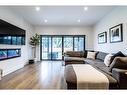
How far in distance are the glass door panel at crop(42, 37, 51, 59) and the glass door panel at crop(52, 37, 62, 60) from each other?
1.00 feet

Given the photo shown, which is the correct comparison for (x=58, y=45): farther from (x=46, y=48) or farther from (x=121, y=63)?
(x=121, y=63)

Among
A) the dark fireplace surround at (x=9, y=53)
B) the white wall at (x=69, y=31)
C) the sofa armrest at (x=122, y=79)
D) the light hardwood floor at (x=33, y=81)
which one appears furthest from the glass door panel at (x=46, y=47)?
the sofa armrest at (x=122, y=79)

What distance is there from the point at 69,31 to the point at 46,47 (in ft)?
Answer: 6.93

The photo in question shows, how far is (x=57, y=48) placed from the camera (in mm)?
10656

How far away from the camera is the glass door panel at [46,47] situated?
10617 millimetres

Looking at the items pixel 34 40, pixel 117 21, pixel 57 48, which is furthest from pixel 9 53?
pixel 57 48

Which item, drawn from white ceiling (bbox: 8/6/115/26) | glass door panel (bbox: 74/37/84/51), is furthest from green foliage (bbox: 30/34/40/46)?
glass door panel (bbox: 74/37/84/51)

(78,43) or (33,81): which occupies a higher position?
(78,43)

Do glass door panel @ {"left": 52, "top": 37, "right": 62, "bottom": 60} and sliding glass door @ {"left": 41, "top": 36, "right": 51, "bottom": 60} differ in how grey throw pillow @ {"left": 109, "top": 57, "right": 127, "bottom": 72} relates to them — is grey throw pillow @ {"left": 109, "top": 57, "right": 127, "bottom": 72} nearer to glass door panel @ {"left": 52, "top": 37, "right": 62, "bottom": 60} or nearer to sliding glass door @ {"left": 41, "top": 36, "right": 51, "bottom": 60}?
glass door panel @ {"left": 52, "top": 37, "right": 62, "bottom": 60}

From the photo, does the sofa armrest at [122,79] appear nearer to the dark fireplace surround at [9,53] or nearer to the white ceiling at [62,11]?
the white ceiling at [62,11]

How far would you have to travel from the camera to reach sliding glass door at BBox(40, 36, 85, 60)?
10.5 metres

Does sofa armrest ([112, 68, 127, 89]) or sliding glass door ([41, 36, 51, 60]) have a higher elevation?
sliding glass door ([41, 36, 51, 60])

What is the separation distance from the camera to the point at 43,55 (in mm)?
10727

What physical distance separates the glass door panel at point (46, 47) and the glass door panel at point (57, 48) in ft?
1.00
